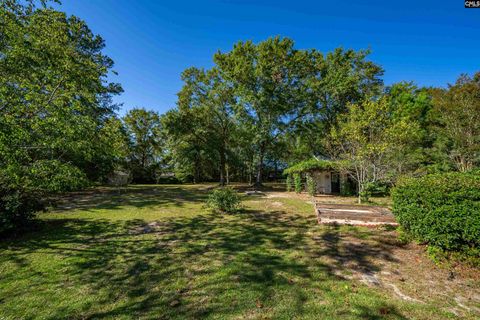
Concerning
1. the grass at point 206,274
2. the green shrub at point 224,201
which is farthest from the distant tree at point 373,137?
the green shrub at point 224,201

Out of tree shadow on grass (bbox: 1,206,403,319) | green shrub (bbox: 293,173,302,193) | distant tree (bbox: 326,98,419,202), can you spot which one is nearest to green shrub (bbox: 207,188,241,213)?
tree shadow on grass (bbox: 1,206,403,319)

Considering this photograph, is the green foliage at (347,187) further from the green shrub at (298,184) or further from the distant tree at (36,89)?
the distant tree at (36,89)

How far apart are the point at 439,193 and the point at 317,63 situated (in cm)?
2081

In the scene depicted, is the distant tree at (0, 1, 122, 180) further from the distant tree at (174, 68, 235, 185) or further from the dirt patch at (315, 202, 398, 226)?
the distant tree at (174, 68, 235, 185)

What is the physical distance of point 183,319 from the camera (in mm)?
2656

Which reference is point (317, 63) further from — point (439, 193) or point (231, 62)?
point (439, 193)

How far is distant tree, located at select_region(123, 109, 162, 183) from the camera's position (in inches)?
1158

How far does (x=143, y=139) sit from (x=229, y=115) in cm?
1509

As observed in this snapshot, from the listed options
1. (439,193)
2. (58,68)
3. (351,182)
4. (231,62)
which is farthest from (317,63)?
(58,68)

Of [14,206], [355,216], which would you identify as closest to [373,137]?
[355,216]

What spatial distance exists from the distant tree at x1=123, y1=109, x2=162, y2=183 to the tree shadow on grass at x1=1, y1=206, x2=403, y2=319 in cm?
2448

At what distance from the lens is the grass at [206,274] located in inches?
112

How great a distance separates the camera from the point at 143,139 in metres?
30.4

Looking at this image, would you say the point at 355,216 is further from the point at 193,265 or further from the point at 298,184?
the point at 298,184
